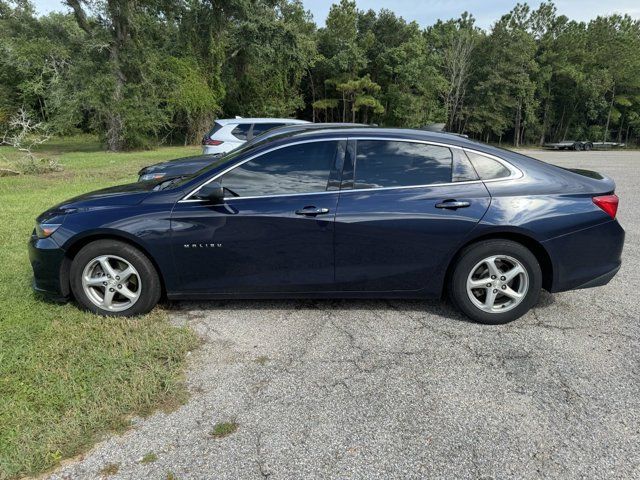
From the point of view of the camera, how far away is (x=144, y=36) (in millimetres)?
23531

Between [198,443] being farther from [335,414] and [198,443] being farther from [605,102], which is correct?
[605,102]

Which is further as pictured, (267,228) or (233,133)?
(233,133)

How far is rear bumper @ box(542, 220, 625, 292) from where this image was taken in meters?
3.60

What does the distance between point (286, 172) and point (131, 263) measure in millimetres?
1470

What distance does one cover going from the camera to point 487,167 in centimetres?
369

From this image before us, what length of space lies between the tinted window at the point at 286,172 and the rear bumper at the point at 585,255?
1.90 metres

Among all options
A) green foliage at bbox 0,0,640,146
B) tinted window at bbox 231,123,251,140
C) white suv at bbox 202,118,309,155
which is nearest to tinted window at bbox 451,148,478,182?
white suv at bbox 202,118,309,155

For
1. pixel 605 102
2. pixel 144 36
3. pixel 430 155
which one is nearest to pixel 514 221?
pixel 430 155

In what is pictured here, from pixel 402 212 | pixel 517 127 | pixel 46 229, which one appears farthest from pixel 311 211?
pixel 517 127

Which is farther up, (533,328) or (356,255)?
(356,255)

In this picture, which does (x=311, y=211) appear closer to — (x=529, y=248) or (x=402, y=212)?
(x=402, y=212)

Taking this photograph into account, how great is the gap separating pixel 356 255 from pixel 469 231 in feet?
3.01

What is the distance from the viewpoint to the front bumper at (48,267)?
145 inches

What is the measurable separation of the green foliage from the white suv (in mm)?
14209
